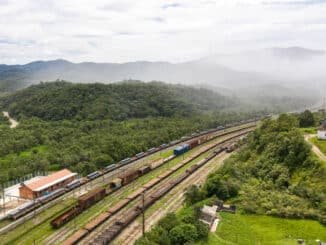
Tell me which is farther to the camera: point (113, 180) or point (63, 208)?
point (113, 180)

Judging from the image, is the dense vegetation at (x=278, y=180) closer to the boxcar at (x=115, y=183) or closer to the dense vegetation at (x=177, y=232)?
the dense vegetation at (x=177, y=232)

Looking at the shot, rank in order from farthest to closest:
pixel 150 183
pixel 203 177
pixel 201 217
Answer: pixel 203 177 < pixel 150 183 < pixel 201 217

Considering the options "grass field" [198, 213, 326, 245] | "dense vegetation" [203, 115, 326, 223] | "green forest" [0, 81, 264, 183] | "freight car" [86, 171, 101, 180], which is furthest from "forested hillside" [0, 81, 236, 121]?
"grass field" [198, 213, 326, 245]

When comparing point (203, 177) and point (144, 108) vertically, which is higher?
point (144, 108)

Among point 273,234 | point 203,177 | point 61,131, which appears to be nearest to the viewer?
point 273,234

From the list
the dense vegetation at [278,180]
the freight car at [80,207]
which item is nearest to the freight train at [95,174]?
the freight car at [80,207]

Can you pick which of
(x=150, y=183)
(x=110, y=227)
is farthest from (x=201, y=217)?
(x=150, y=183)

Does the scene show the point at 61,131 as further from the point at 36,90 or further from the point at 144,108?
the point at 36,90
